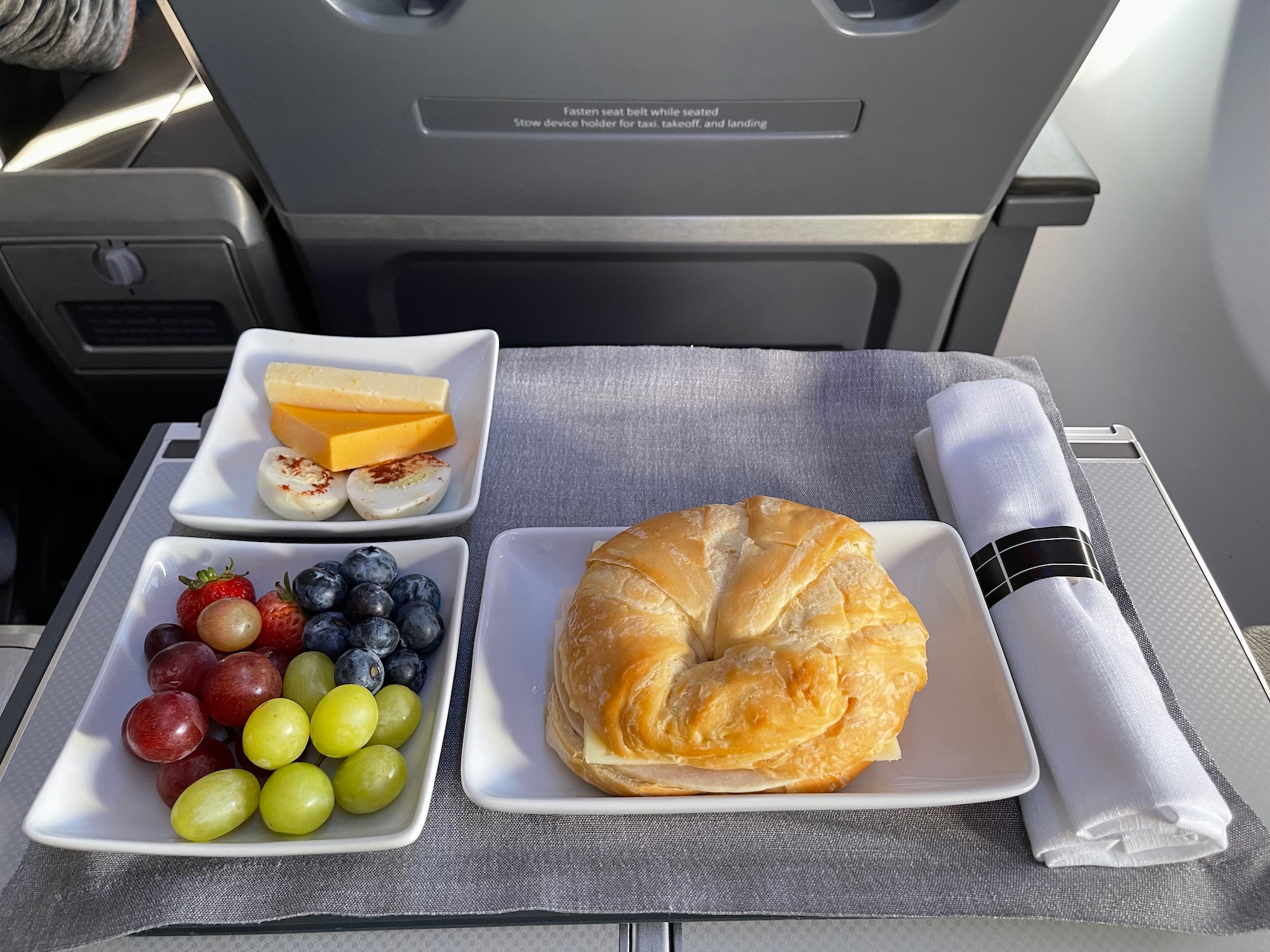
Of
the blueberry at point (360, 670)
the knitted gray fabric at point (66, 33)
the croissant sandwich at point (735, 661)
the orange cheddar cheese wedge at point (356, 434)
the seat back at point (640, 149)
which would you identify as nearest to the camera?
the croissant sandwich at point (735, 661)

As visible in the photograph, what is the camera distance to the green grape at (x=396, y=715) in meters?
0.77

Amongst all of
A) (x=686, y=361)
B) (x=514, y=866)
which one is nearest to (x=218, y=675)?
(x=514, y=866)

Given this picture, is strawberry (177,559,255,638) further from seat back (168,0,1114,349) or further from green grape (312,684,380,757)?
seat back (168,0,1114,349)

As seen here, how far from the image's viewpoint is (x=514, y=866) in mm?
725

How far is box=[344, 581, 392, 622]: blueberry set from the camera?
0.83m

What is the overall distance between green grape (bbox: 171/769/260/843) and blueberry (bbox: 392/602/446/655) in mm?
180

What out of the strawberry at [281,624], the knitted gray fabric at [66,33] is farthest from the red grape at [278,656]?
the knitted gray fabric at [66,33]

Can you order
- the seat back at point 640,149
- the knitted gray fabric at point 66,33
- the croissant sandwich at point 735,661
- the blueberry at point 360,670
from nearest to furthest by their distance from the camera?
the croissant sandwich at point 735,661, the blueberry at point 360,670, the seat back at point 640,149, the knitted gray fabric at point 66,33

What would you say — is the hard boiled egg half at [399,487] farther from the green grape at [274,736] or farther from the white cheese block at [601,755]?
the white cheese block at [601,755]

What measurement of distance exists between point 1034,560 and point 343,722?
26.1 inches

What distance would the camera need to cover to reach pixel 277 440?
107 cm

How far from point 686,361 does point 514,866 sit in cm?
66

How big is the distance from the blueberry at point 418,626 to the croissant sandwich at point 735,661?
0.41 ft

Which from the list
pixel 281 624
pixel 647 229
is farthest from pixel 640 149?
pixel 281 624
